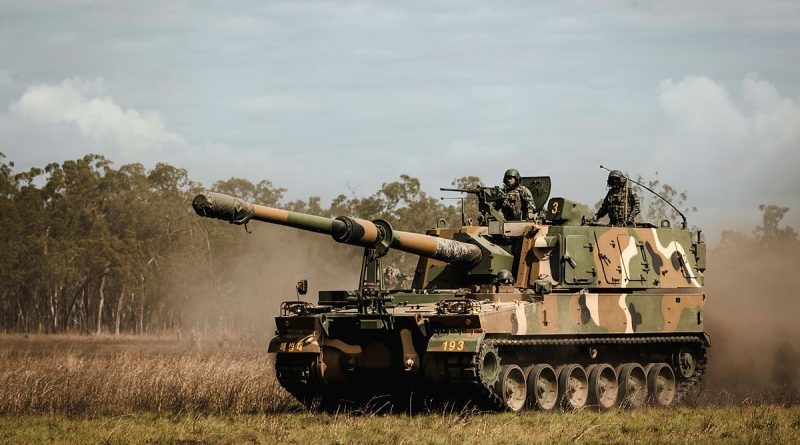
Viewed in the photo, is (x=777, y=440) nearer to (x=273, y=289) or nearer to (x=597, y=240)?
(x=597, y=240)

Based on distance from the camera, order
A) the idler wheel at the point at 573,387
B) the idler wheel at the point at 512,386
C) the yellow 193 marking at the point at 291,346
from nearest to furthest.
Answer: the idler wheel at the point at 512,386
the yellow 193 marking at the point at 291,346
the idler wheel at the point at 573,387

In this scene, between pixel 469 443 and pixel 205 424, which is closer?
pixel 469 443

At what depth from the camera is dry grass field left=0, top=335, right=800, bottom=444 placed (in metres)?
17.4

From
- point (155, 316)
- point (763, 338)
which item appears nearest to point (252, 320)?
point (155, 316)

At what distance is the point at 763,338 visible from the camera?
95.9 ft

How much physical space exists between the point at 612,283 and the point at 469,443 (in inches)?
309

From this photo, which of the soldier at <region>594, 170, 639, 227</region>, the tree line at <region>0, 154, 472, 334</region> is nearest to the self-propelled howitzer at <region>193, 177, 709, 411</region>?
the soldier at <region>594, 170, 639, 227</region>

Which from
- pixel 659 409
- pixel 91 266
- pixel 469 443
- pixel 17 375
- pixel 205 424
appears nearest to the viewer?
pixel 469 443

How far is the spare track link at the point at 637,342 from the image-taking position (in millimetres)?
21038

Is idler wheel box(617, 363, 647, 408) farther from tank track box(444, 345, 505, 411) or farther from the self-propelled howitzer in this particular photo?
tank track box(444, 345, 505, 411)

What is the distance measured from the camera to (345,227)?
63.0ft

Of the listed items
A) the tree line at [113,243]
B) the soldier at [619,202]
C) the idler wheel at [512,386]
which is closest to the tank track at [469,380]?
the idler wheel at [512,386]

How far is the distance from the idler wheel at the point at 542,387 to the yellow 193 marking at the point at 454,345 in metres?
2.52

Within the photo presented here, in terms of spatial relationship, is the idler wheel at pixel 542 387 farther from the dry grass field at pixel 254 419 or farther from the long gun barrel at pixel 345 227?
the long gun barrel at pixel 345 227
